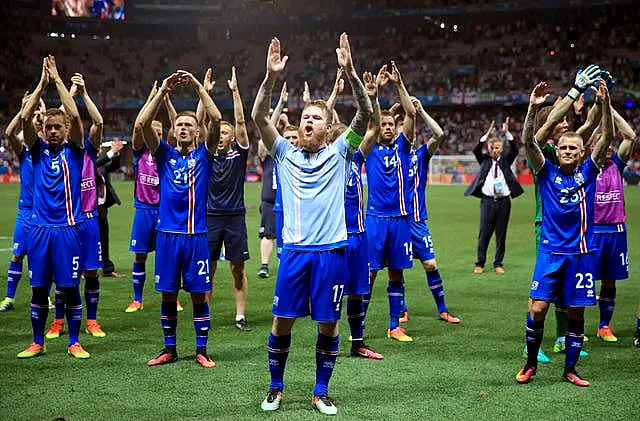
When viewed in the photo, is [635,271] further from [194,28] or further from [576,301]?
[194,28]

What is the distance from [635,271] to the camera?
42.0 ft

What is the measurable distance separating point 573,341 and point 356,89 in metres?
2.85

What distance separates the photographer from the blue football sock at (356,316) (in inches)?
290

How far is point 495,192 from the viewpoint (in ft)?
43.7

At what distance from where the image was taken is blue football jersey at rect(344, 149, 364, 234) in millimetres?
7188

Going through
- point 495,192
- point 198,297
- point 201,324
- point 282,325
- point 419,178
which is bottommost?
point 201,324

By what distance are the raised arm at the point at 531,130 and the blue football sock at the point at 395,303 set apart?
94.7 inches

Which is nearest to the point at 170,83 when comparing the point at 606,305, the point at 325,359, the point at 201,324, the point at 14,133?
the point at 14,133

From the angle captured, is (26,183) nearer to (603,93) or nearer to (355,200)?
(355,200)

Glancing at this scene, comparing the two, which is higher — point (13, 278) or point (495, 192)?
point (495, 192)

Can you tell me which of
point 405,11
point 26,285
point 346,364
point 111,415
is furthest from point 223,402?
point 405,11

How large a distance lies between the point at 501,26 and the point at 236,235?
171ft

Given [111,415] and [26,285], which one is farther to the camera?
[26,285]

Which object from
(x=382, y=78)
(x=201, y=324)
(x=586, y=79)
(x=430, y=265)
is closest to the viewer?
(x=586, y=79)
